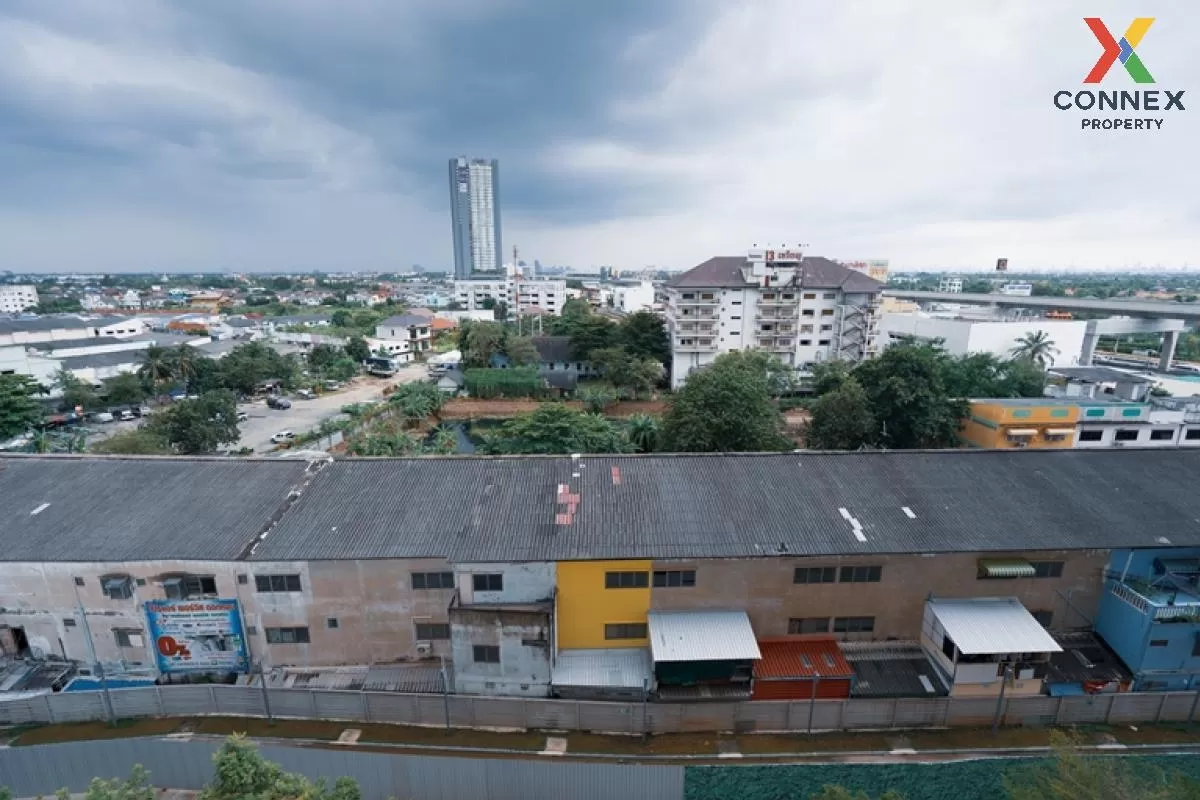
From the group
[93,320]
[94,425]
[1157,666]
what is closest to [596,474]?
[1157,666]

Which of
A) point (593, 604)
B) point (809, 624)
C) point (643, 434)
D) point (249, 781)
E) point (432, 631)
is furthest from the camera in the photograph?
point (643, 434)

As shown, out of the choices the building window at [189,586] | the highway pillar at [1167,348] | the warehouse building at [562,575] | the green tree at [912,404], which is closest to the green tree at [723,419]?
the green tree at [912,404]

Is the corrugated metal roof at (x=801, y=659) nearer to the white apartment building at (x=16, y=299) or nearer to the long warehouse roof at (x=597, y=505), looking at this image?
the long warehouse roof at (x=597, y=505)

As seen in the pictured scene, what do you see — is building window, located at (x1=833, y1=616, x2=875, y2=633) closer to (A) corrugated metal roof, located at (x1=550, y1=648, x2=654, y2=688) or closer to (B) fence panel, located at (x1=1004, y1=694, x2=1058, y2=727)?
(B) fence panel, located at (x1=1004, y1=694, x2=1058, y2=727)

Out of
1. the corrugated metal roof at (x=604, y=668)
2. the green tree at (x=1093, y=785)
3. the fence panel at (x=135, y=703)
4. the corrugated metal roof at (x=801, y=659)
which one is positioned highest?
the green tree at (x=1093, y=785)

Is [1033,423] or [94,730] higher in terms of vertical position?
[1033,423]

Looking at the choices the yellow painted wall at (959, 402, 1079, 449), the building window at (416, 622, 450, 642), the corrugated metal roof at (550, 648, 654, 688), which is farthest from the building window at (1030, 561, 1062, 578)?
the yellow painted wall at (959, 402, 1079, 449)

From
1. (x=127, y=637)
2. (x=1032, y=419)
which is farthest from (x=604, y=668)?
(x=1032, y=419)

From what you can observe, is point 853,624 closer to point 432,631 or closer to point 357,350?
point 432,631
